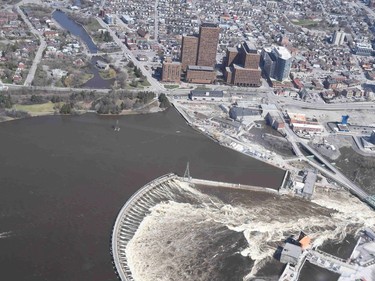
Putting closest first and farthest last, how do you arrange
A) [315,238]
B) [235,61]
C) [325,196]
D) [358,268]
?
[358,268], [315,238], [325,196], [235,61]

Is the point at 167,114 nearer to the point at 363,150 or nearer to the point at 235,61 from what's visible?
the point at 235,61

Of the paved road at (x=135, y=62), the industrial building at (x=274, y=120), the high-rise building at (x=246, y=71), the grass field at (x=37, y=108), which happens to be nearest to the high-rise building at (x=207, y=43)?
the high-rise building at (x=246, y=71)

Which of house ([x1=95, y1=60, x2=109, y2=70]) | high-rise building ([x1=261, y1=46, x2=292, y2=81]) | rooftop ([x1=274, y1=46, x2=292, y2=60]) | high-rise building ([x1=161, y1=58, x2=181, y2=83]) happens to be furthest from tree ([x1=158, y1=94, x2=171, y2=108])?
rooftop ([x1=274, y1=46, x2=292, y2=60])

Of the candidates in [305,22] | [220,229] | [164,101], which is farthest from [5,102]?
[305,22]

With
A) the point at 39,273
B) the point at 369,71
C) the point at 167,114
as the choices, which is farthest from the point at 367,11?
the point at 39,273

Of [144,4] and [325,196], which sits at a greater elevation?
[144,4]

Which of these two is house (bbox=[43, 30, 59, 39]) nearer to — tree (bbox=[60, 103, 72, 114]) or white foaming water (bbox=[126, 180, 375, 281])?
tree (bbox=[60, 103, 72, 114])
